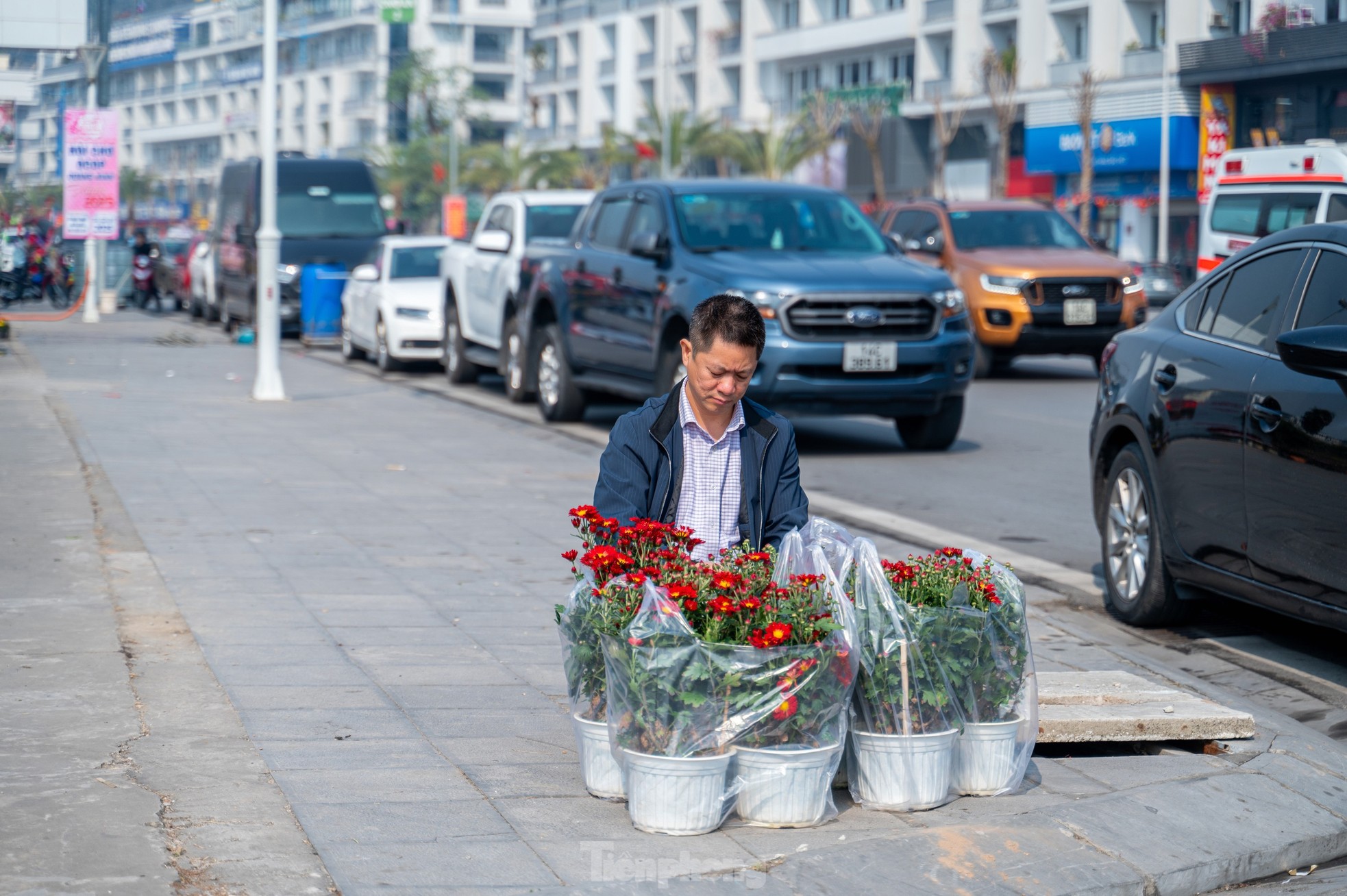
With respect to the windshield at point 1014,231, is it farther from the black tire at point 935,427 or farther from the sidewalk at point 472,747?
the sidewalk at point 472,747

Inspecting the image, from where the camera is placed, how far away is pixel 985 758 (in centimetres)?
457

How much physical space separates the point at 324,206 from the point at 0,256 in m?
4.79

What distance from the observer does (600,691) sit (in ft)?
14.6

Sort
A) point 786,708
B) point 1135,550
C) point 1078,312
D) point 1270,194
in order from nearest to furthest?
1. point 786,708
2. point 1135,550
3. point 1270,194
4. point 1078,312

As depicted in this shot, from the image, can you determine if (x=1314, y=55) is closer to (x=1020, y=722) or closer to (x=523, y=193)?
(x=523, y=193)

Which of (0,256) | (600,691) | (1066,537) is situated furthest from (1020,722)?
(0,256)

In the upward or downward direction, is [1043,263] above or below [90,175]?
below

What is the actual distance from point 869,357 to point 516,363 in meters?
4.78

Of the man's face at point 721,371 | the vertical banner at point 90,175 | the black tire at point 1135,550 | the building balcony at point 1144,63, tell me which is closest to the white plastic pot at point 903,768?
the man's face at point 721,371

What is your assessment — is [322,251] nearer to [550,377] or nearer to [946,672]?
[550,377]

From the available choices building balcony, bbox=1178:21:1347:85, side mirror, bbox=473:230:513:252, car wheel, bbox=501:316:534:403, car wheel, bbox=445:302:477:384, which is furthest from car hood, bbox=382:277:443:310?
building balcony, bbox=1178:21:1347:85

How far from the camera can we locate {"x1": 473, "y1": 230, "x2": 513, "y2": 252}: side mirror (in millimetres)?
15516

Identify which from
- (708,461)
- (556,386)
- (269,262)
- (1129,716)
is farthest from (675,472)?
(269,262)

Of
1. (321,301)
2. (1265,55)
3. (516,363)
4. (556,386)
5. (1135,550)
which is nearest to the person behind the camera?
→ (1135,550)
